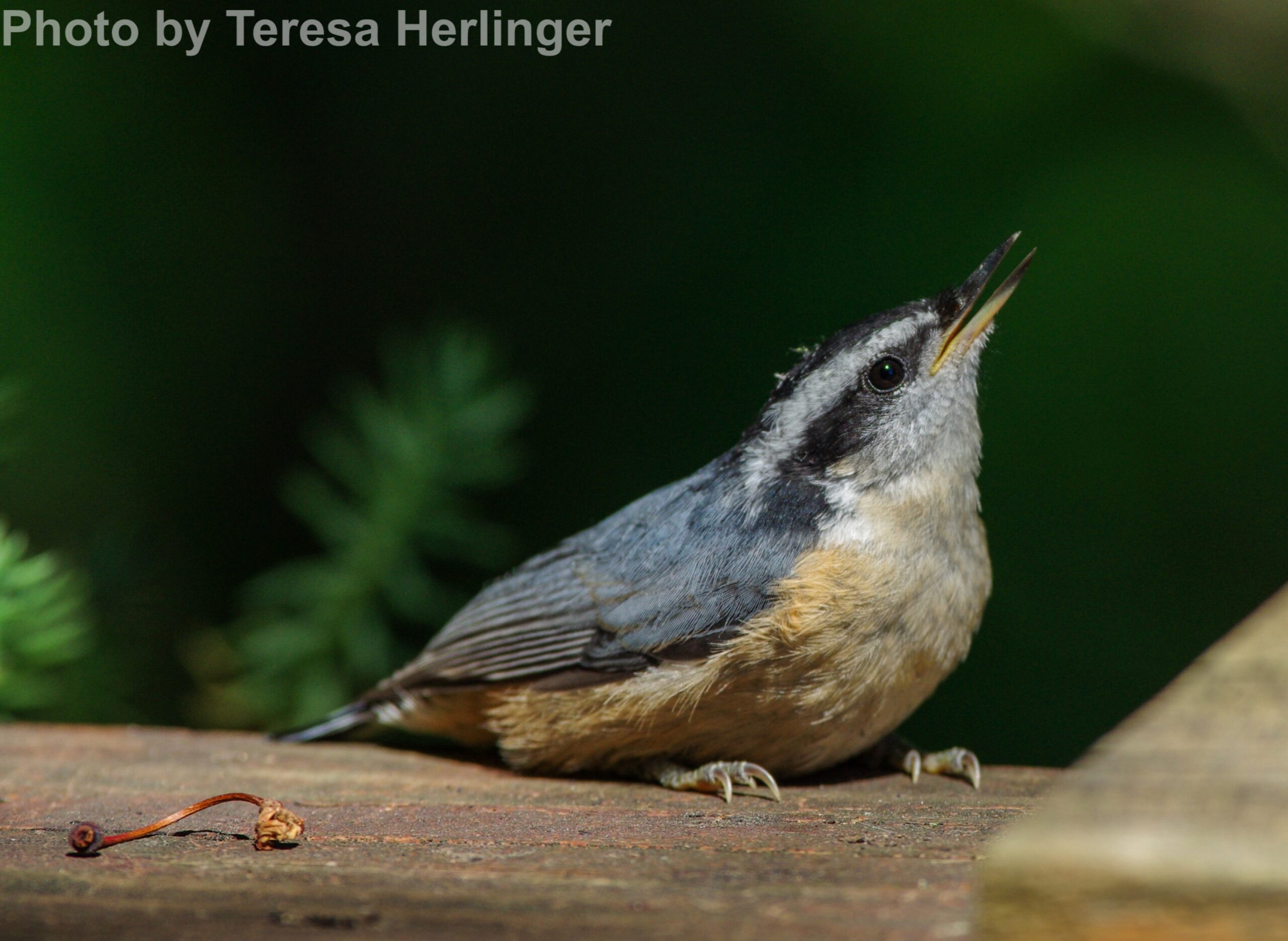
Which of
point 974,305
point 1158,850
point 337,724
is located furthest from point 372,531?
point 1158,850

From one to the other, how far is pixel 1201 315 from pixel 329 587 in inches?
111

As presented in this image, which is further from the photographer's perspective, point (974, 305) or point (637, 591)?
point (974, 305)

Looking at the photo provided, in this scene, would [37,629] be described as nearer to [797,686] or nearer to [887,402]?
[797,686]

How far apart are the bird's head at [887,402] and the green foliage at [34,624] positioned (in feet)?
5.11

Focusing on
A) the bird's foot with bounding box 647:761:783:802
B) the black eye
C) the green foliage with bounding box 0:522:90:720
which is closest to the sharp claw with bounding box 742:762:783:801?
the bird's foot with bounding box 647:761:783:802

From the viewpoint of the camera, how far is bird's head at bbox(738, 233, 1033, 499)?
2783 mm

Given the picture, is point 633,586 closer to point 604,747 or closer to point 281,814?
point 604,747

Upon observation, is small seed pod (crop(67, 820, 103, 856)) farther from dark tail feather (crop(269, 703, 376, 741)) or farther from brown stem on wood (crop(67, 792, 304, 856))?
dark tail feather (crop(269, 703, 376, 741))

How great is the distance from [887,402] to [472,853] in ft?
4.90

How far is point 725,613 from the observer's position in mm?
2549

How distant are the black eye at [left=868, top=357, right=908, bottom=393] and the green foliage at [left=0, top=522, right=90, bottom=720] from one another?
1.83 meters

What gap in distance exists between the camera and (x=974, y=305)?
291 centimetres

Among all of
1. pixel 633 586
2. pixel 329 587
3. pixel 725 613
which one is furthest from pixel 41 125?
pixel 725 613

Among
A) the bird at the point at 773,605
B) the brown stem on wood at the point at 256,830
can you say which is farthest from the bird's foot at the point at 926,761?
the brown stem on wood at the point at 256,830
